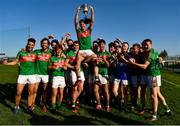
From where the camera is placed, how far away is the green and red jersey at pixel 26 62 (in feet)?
28.6

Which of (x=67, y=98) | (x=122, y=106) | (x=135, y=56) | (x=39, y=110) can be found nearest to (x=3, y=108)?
(x=39, y=110)

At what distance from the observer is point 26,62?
8.76 meters

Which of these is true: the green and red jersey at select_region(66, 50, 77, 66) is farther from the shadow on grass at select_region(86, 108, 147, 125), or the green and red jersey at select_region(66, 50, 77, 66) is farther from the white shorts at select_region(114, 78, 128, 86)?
the shadow on grass at select_region(86, 108, 147, 125)

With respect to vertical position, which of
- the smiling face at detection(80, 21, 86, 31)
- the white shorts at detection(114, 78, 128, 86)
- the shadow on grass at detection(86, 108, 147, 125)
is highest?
the smiling face at detection(80, 21, 86, 31)

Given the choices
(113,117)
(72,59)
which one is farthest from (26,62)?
(113,117)

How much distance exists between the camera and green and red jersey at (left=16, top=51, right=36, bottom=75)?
343 inches

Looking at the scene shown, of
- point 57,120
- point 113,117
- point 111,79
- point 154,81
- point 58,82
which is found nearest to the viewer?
point 57,120

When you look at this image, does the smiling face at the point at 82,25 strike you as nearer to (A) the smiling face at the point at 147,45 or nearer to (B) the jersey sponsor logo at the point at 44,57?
(B) the jersey sponsor logo at the point at 44,57

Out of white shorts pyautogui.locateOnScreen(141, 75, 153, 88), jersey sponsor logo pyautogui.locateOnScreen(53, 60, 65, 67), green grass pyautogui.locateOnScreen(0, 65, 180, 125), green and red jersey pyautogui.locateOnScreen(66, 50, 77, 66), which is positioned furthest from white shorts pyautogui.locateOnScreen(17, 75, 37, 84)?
white shorts pyautogui.locateOnScreen(141, 75, 153, 88)

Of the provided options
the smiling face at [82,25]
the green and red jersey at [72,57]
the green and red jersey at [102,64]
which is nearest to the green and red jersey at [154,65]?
the green and red jersey at [102,64]

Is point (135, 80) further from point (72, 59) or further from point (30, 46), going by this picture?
point (30, 46)

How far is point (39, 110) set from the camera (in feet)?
29.9

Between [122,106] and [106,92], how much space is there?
3.02ft

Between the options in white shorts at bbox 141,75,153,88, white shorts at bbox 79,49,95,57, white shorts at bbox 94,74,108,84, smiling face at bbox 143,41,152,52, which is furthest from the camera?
white shorts at bbox 94,74,108,84
